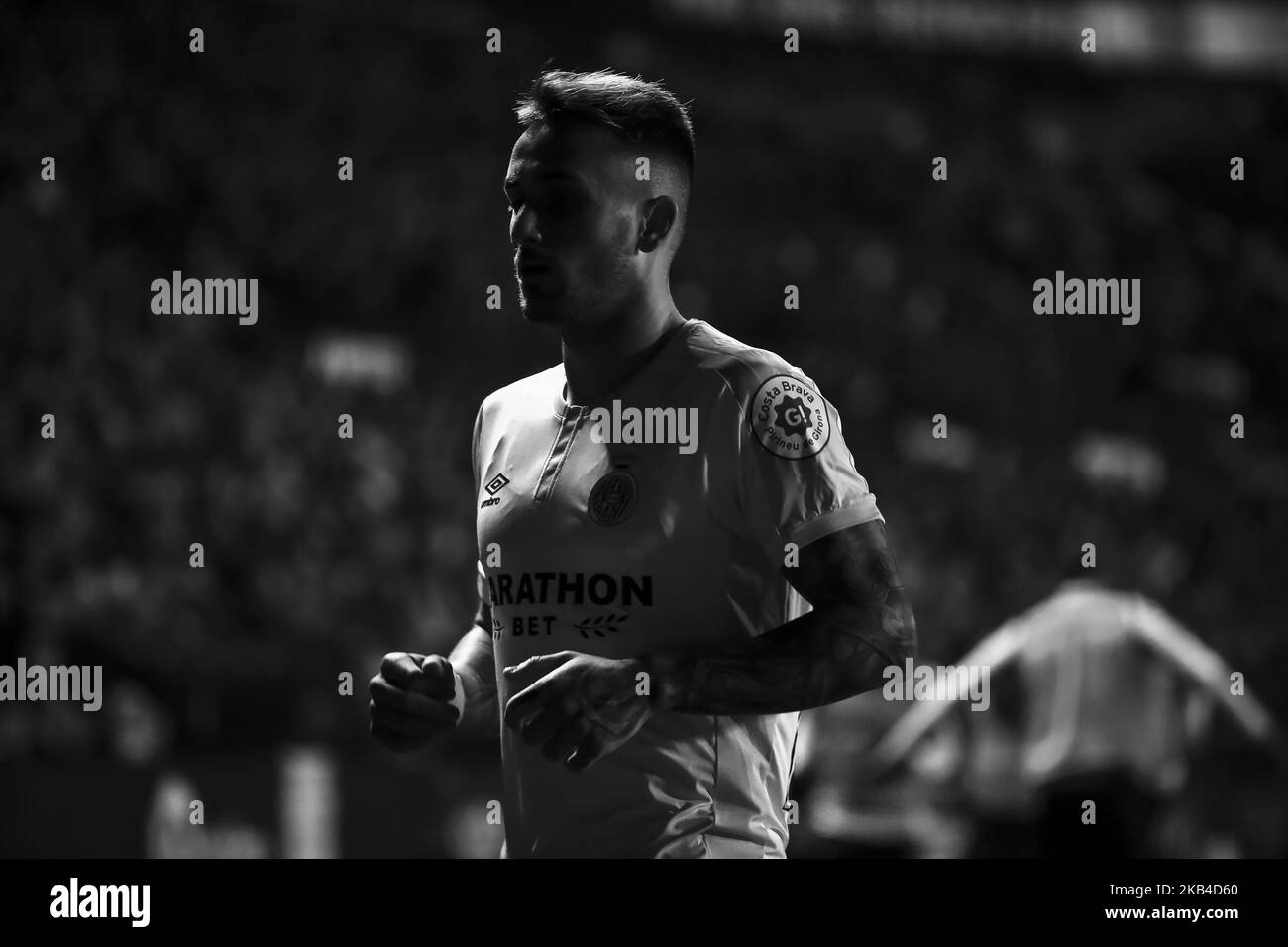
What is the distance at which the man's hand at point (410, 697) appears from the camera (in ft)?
8.09

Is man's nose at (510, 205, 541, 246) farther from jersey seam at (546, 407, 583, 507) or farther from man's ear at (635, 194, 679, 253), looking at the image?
jersey seam at (546, 407, 583, 507)

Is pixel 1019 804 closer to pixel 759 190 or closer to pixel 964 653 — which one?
pixel 964 653

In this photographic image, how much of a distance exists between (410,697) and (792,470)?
0.68 m

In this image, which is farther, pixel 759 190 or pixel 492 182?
pixel 759 190

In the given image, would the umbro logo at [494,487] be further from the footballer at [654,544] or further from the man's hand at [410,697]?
the man's hand at [410,697]

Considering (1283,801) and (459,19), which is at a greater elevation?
(459,19)

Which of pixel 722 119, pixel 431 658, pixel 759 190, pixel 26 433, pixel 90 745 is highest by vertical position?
pixel 722 119

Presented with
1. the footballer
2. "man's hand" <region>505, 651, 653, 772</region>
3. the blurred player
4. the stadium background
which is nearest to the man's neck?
the footballer

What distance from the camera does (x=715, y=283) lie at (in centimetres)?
1816

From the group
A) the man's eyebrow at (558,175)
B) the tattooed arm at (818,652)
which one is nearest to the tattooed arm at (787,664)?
the tattooed arm at (818,652)

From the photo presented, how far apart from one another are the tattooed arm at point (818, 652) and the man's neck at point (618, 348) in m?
0.48
